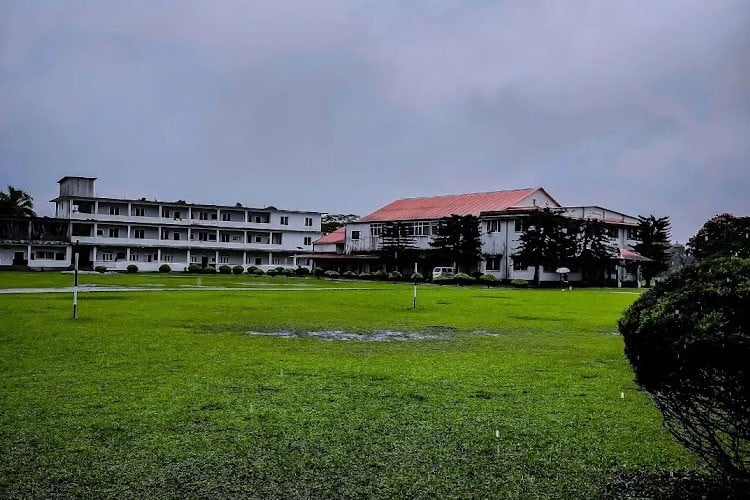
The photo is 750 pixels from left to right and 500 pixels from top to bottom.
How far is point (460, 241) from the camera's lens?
212 ft

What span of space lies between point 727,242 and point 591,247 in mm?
58007

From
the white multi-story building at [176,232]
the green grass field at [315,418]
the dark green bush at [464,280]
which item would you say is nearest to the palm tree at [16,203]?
the white multi-story building at [176,232]

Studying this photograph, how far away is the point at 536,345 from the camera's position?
49.4 feet

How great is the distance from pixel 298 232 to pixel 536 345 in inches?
3006

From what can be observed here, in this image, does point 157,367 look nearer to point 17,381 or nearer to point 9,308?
point 17,381

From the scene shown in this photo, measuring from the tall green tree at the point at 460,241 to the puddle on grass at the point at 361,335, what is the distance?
4739cm

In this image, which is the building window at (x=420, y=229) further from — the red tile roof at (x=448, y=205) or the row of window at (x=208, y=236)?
the row of window at (x=208, y=236)

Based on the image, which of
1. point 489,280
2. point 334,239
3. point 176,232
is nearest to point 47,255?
point 176,232

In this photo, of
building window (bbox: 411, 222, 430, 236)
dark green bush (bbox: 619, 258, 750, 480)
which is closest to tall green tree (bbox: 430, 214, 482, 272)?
building window (bbox: 411, 222, 430, 236)

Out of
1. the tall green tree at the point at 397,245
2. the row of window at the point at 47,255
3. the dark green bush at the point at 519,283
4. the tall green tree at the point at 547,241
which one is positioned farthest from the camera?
the row of window at the point at 47,255

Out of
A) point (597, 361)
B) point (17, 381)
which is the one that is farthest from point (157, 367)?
point (597, 361)

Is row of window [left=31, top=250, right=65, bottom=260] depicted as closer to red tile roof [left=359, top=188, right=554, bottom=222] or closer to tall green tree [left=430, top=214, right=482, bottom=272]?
red tile roof [left=359, top=188, right=554, bottom=222]

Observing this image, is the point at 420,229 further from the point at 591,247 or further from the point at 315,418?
the point at 315,418

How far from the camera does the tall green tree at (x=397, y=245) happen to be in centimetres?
6981
